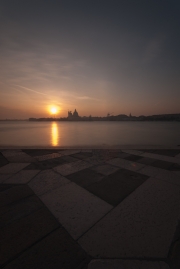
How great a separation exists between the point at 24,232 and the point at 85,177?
81.9 inches

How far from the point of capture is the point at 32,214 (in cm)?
230

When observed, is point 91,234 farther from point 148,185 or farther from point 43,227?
point 148,185

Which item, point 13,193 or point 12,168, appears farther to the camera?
point 12,168

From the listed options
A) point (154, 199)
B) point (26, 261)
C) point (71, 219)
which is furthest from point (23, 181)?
point (154, 199)

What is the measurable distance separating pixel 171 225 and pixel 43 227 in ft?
6.99

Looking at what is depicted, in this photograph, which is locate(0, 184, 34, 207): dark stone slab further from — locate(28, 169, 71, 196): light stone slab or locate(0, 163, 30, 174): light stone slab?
locate(0, 163, 30, 174): light stone slab

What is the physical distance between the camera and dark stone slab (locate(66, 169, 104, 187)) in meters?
3.50

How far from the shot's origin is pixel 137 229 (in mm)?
2004

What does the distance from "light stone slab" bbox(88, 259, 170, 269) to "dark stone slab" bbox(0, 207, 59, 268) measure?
2.70 feet

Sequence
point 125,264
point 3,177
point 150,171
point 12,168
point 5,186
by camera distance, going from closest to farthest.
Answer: point 125,264
point 5,186
point 3,177
point 150,171
point 12,168

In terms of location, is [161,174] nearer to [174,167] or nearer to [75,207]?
[174,167]

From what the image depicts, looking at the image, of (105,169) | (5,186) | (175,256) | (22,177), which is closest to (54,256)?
(175,256)

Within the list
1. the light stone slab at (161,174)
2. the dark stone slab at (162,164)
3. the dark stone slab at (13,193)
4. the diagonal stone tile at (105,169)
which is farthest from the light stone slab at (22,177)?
the dark stone slab at (162,164)

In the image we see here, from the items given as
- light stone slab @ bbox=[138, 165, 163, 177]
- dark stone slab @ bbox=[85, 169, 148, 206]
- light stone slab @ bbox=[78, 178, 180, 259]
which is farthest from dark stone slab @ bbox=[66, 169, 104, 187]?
light stone slab @ bbox=[138, 165, 163, 177]
